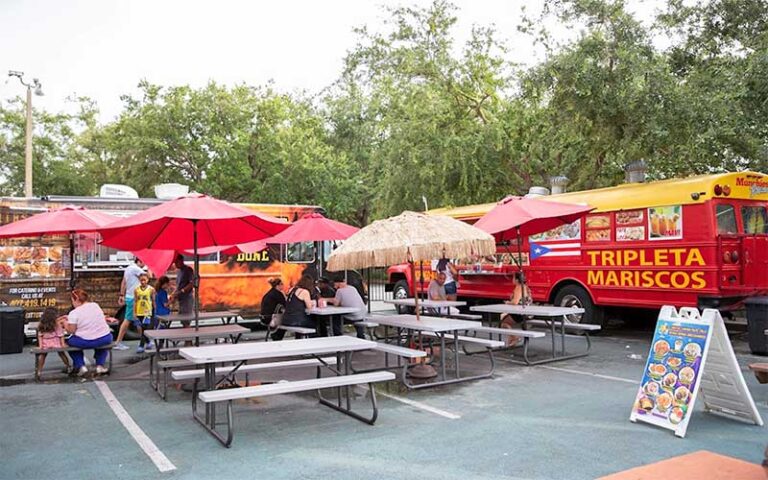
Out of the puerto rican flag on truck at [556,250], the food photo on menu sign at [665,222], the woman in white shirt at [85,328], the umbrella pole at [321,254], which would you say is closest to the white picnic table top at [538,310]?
the food photo on menu sign at [665,222]

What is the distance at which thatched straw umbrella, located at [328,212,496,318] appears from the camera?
296 inches

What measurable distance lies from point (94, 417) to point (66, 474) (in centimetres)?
177

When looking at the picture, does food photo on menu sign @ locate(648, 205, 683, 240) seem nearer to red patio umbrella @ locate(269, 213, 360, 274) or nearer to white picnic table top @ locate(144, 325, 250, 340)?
red patio umbrella @ locate(269, 213, 360, 274)

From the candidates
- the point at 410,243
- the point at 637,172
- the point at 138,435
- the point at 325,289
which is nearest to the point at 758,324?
the point at 637,172

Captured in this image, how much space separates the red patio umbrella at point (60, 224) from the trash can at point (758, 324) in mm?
9339

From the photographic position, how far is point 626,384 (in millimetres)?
7391

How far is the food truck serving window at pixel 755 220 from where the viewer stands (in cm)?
1041

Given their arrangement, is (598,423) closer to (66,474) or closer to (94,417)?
(66,474)

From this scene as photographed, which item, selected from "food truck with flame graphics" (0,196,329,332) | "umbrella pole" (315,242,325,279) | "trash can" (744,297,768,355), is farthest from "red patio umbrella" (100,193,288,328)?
"trash can" (744,297,768,355)

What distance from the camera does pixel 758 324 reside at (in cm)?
938

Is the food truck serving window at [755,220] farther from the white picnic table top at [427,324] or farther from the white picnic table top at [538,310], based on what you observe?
the white picnic table top at [427,324]

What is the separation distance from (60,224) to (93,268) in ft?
11.2

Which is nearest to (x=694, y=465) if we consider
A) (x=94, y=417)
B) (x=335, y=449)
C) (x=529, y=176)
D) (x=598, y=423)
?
(x=598, y=423)

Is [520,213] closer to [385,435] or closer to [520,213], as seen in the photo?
[520,213]
